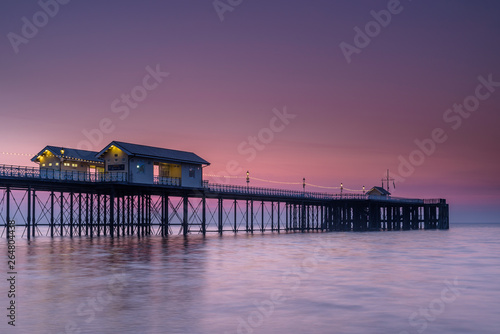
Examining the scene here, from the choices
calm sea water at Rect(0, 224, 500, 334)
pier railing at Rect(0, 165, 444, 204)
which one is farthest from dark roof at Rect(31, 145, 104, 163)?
calm sea water at Rect(0, 224, 500, 334)

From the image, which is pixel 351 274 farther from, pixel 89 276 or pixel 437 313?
pixel 89 276

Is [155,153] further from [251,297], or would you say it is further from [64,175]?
[251,297]

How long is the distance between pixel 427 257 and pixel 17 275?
24522 millimetres

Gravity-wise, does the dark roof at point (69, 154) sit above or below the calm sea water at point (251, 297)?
above

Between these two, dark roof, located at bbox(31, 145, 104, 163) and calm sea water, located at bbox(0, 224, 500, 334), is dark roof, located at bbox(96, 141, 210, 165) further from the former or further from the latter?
calm sea water, located at bbox(0, 224, 500, 334)

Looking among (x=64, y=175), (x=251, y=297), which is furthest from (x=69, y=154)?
(x=251, y=297)

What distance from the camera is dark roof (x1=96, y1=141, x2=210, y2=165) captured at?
61469 mm

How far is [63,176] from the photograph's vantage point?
5984 cm

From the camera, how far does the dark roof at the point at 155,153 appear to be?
61.5m

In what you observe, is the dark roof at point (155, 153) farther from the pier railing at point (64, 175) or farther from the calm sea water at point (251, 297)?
the calm sea water at point (251, 297)

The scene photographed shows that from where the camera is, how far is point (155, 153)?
64.8m

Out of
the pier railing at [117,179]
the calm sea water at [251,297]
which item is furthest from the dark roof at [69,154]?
the calm sea water at [251,297]

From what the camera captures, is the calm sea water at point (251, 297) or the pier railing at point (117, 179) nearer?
the calm sea water at point (251, 297)

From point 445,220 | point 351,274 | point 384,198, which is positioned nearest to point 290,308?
point 351,274
